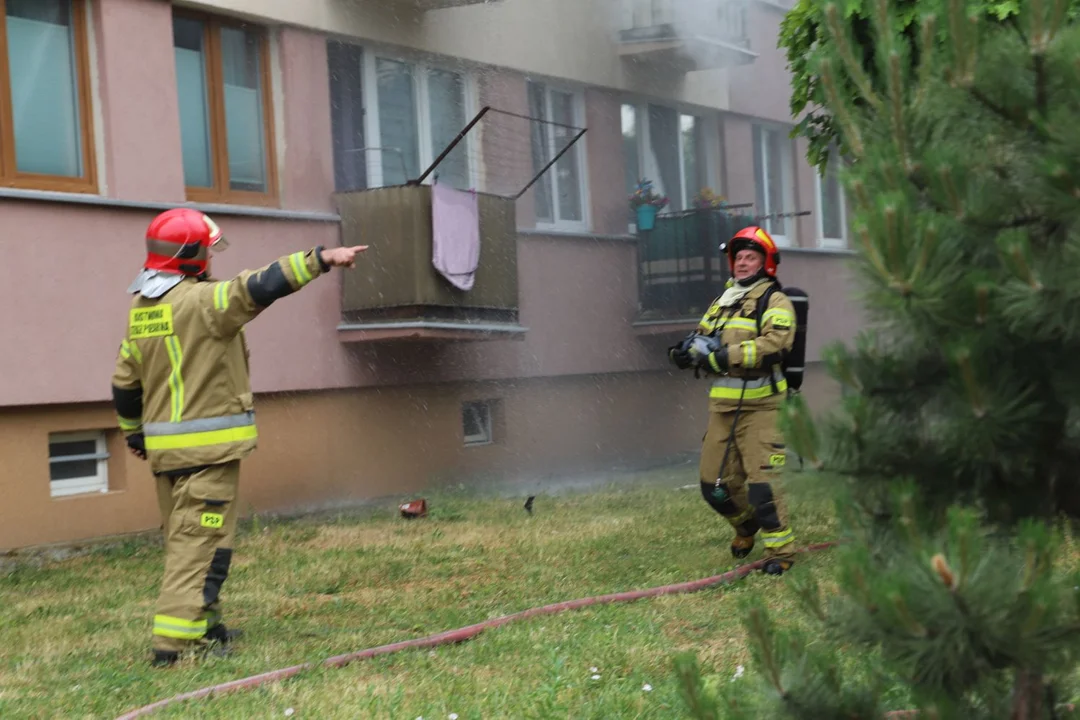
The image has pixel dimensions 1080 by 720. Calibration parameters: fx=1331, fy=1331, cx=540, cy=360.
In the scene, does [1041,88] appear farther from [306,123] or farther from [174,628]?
[306,123]

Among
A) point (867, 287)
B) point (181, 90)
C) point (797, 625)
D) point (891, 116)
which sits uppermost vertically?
point (181, 90)

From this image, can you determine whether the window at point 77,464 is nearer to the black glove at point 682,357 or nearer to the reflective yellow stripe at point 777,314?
the black glove at point 682,357

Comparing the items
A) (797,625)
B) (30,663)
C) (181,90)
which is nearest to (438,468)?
(181,90)

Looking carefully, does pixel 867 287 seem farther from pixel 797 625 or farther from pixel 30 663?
pixel 30 663

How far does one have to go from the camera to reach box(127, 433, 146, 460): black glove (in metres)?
5.59

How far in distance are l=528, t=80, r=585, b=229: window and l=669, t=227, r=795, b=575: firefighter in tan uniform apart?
5875mm

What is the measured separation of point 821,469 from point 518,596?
418 cm

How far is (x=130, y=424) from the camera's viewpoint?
5594 mm

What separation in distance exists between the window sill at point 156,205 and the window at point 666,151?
479 cm

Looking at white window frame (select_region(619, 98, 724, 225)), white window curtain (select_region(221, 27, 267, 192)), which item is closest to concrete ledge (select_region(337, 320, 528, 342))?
white window curtain (select_region(221, 27, 267, 192))

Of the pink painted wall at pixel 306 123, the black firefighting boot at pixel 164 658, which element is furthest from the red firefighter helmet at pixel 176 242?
the pink painted wall at pixel 306 123

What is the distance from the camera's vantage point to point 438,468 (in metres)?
11.5

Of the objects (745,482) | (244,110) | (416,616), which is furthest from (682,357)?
(244,110)

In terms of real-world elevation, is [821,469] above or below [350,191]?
below
